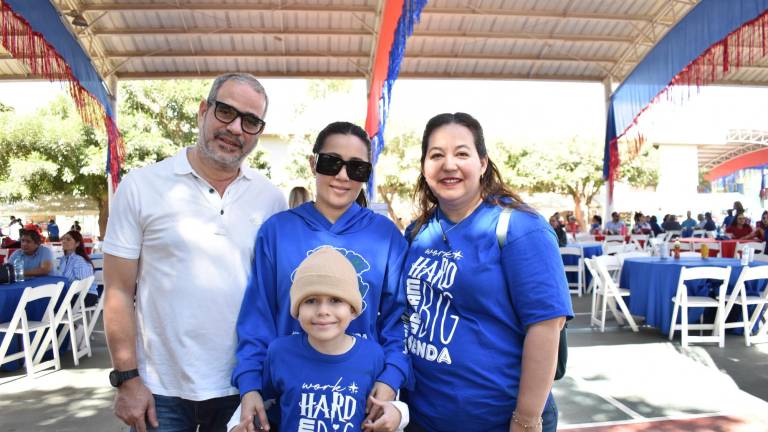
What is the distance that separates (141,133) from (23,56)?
13214mm

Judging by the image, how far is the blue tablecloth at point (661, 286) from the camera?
19.8 ft

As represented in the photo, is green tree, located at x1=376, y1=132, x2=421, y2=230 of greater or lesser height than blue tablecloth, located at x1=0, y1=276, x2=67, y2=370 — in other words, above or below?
above

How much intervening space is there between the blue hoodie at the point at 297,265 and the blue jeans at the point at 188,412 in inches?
6.7

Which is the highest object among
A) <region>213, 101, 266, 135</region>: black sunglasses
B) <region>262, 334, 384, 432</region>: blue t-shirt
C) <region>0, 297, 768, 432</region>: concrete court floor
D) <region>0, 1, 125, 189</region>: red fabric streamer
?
<region>0, 1, 125, 189</region>: red fabric streamer

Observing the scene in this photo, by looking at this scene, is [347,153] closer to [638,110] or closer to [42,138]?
[638,110]

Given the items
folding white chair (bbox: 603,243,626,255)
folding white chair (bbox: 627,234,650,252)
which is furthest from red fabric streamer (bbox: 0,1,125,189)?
folding white chair (bbox: 627,234,650,252)

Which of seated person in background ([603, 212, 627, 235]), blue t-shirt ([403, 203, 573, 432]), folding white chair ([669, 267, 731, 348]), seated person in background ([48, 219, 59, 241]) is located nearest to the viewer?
blue t-shirt ([403, 203, 573, 432])

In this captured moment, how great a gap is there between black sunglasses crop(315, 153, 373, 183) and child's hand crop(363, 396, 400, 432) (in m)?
0.70

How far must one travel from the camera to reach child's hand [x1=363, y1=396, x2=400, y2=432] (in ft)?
5.07

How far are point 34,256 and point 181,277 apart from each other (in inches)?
224

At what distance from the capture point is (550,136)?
29.9 meters

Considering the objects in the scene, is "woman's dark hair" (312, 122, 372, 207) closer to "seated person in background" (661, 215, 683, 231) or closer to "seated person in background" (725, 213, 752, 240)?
"seated person in background" (725, 213, 752, 240)

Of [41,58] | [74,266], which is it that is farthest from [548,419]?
[41,58]

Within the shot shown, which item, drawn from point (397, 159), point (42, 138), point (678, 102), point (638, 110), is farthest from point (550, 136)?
point (42, 138)
